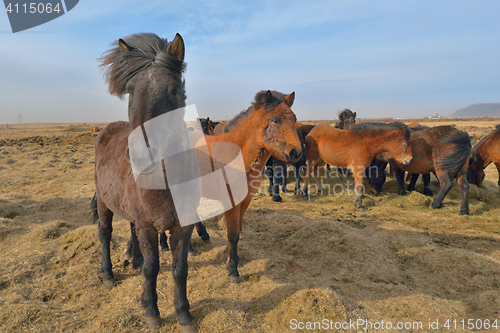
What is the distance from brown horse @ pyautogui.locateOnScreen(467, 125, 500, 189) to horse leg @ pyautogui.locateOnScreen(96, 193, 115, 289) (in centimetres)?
1052

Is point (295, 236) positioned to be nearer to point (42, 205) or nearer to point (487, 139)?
point (42, 205)

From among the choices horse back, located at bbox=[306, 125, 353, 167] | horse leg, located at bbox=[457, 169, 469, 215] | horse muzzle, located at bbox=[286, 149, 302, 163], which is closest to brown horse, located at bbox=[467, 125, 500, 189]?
horse leg, located at bbox=[457, 169, 469, 215]

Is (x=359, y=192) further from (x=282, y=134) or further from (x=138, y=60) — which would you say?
(x=138, y=60)

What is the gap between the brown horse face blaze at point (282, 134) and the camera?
321 cm

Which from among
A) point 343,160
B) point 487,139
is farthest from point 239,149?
point 487,139

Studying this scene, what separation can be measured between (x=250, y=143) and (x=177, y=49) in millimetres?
1637

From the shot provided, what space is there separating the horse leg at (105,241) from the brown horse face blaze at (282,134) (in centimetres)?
250

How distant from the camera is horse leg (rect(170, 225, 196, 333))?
2.46 metres

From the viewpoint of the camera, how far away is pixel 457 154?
7105 millimetres

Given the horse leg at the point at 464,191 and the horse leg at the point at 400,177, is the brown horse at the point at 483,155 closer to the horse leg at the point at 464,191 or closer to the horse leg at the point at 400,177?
the horse leg at the point at 464,191

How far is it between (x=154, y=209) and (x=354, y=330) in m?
2.26

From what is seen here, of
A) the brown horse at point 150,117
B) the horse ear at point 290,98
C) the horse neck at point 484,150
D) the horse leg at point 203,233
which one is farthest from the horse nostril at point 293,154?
the horse neck at point 484,150

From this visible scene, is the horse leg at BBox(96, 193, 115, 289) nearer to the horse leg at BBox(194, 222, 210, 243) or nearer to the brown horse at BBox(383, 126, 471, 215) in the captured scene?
the horse leg at BBox(194, 222, 210, 243)

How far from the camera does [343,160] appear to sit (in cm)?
830
